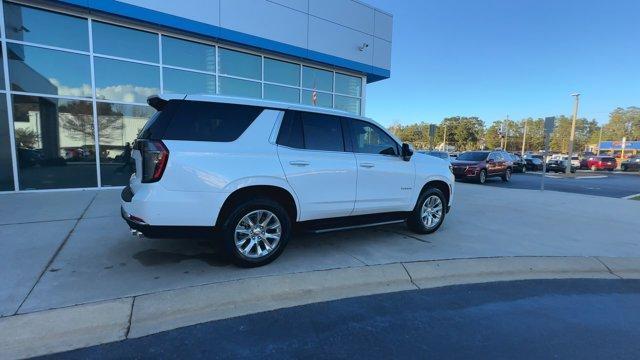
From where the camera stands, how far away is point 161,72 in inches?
421

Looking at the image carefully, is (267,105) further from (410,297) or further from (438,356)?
(438,356)

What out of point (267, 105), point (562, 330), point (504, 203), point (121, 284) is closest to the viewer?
point (562, 330)


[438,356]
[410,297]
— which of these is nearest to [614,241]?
[410,297]

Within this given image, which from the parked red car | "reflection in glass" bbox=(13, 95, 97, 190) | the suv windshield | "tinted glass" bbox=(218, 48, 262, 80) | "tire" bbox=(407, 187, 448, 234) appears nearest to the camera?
"tire" bbox=(407, 187, 448, 234)

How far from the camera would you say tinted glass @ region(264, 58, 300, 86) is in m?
12.7

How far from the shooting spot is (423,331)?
324 cm

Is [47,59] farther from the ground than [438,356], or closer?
farther from the ground

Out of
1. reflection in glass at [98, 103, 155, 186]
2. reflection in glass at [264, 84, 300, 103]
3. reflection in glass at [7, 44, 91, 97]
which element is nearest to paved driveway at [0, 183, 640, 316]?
reflection in glass at [98, 103, 155, 186]

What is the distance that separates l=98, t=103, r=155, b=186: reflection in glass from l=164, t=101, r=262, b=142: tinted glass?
23.5 feet

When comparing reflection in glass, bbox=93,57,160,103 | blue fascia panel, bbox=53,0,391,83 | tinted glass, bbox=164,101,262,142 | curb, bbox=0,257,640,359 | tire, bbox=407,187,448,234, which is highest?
blue fascia panel, bbox=53,0,391,83

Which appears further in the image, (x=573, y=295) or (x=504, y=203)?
(x=504, y=203)

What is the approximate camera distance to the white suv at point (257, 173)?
3.83m

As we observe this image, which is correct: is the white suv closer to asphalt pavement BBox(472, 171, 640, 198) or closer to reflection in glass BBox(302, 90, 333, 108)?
reflection in glass BBox(302, 90, 333, 108)

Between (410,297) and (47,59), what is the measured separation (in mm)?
10492
